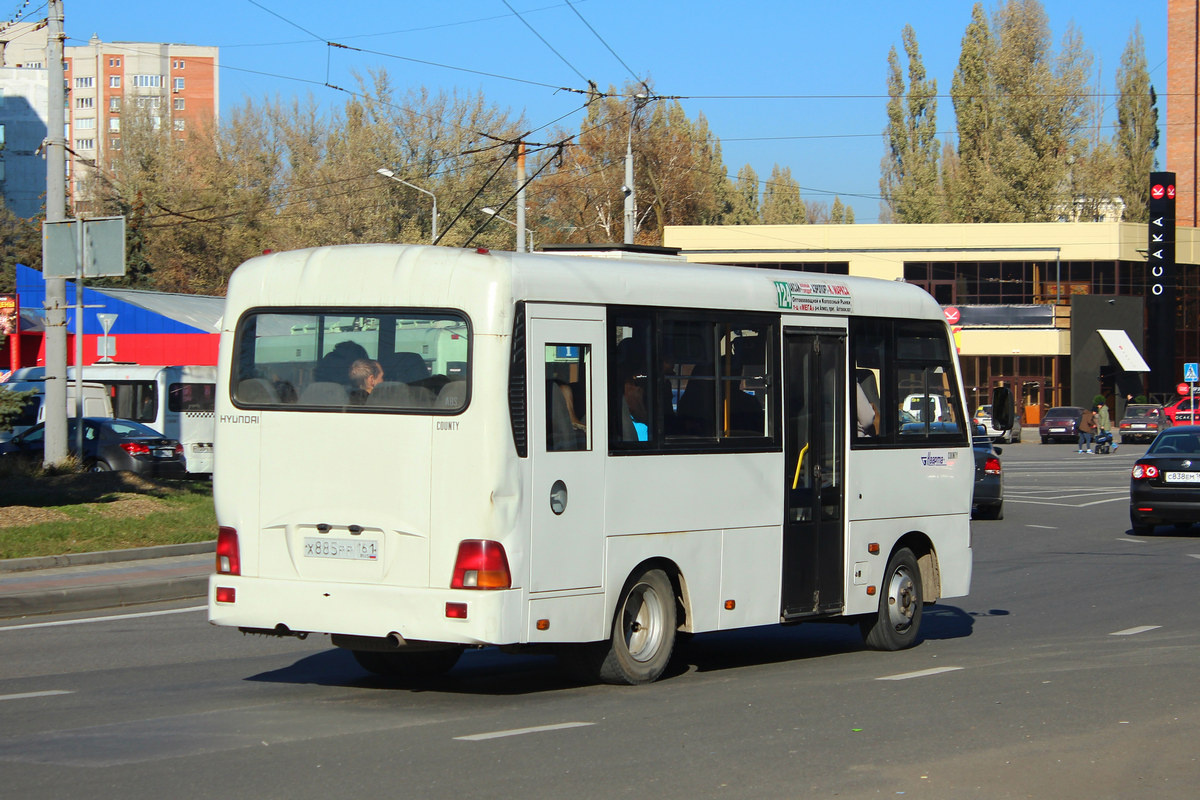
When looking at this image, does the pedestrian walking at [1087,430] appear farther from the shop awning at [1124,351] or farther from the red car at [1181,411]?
the shop awning at [1124,351]

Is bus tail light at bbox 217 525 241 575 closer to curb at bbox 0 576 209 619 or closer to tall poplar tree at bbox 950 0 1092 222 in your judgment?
curb at bbox 0 576 209 619

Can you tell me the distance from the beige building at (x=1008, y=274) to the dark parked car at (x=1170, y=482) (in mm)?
50318

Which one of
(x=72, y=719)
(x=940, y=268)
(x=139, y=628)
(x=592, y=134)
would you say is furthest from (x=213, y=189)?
(x=72, y=719)

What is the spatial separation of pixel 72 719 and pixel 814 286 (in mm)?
5633

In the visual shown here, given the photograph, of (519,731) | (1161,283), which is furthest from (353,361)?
(1161,283)

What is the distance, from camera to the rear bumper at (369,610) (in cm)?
773

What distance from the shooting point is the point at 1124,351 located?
2847 inches

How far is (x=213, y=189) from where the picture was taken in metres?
66.2

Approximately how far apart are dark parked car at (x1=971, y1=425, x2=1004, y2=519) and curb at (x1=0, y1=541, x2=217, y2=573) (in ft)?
41.8

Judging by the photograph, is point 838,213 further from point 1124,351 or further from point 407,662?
point 407,662

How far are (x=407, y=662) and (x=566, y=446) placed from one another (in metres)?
1.99

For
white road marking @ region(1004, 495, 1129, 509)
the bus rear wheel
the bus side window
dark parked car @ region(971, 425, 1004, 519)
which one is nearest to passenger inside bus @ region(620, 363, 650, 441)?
the bus side window

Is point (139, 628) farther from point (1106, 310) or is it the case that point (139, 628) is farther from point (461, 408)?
point (1106, 310)

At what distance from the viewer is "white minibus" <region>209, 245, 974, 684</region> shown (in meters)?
7.88
